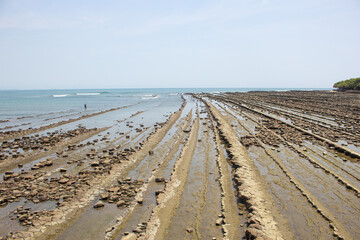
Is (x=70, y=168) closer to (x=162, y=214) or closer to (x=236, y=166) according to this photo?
(x=162, y=214)

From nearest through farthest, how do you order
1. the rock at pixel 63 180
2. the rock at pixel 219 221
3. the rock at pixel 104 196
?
the rock at pixel 219 221, the rock at pixel 104 196, the rock at pixel 63 180

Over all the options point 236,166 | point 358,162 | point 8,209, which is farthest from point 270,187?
point 8,209

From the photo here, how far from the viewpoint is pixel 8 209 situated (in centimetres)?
819

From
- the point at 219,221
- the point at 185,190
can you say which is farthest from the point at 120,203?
the point at 219,221
